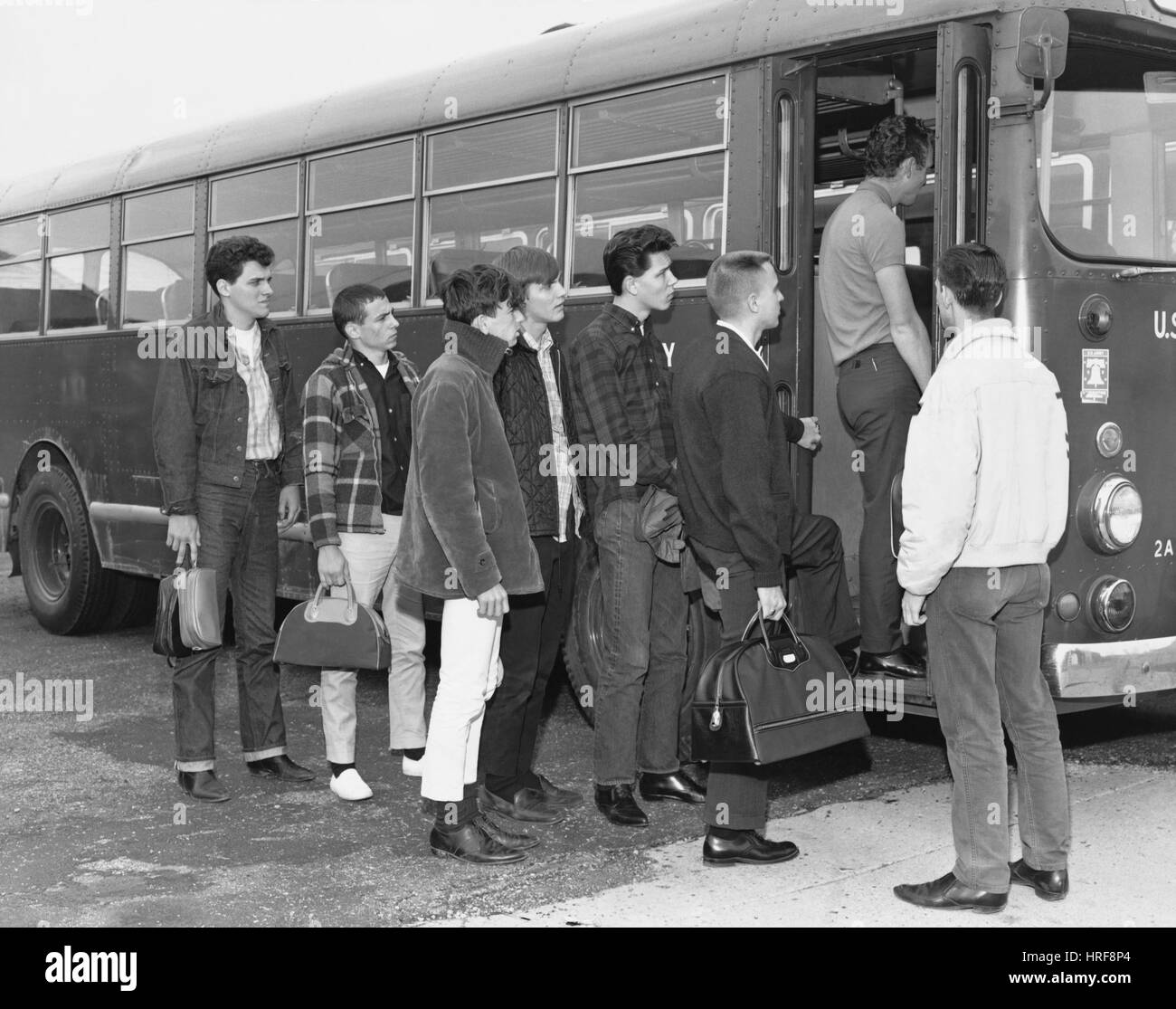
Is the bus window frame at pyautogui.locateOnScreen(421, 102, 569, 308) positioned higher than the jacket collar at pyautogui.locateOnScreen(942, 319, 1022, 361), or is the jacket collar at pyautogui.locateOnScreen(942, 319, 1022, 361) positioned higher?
the bus window frame at pyautogui.locateOnScreen(421, 102, 569, 308)

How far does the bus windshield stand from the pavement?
204 centimetres

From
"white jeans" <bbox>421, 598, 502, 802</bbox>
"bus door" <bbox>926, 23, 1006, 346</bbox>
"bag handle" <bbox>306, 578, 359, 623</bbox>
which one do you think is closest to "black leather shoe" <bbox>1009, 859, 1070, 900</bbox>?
"white jeans" <bbox>421, 598, 502, 802</bbox>

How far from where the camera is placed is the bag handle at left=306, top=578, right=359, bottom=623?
6.10 meters

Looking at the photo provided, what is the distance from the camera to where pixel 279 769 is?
21.9 feet

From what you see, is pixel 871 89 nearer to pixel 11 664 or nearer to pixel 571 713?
pixel 571 713

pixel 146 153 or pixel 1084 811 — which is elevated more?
pixel 146 153

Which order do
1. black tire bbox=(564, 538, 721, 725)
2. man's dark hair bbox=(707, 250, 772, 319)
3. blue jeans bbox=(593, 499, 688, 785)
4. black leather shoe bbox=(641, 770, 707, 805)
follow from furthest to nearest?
1. black tire bbox=(564, 538, 721, 725)
2. black leather shoe bbox=(641, 770, 707, 805)
3. blue jeans bbox=(593, 499, 688, 785)
4. man's dark hair bbox=(707, 250, 772, 319)

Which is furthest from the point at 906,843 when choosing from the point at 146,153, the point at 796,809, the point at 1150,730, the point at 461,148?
Answer: the point at 146,153

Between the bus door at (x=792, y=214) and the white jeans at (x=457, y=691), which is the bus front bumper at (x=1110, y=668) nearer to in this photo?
the bus door at (x=792, y=214)

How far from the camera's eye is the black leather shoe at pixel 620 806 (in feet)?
19.3

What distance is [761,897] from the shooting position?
196 inches

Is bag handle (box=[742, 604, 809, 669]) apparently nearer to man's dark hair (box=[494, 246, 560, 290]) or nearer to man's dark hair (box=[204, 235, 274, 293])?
man's dark hair (box=[494, 246, 560, 290])

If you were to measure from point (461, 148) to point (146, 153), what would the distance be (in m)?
3.35

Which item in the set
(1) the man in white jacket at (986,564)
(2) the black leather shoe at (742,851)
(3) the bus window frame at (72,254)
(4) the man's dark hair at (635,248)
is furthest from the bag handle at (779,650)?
(3) the bus window frame at (72,254)
